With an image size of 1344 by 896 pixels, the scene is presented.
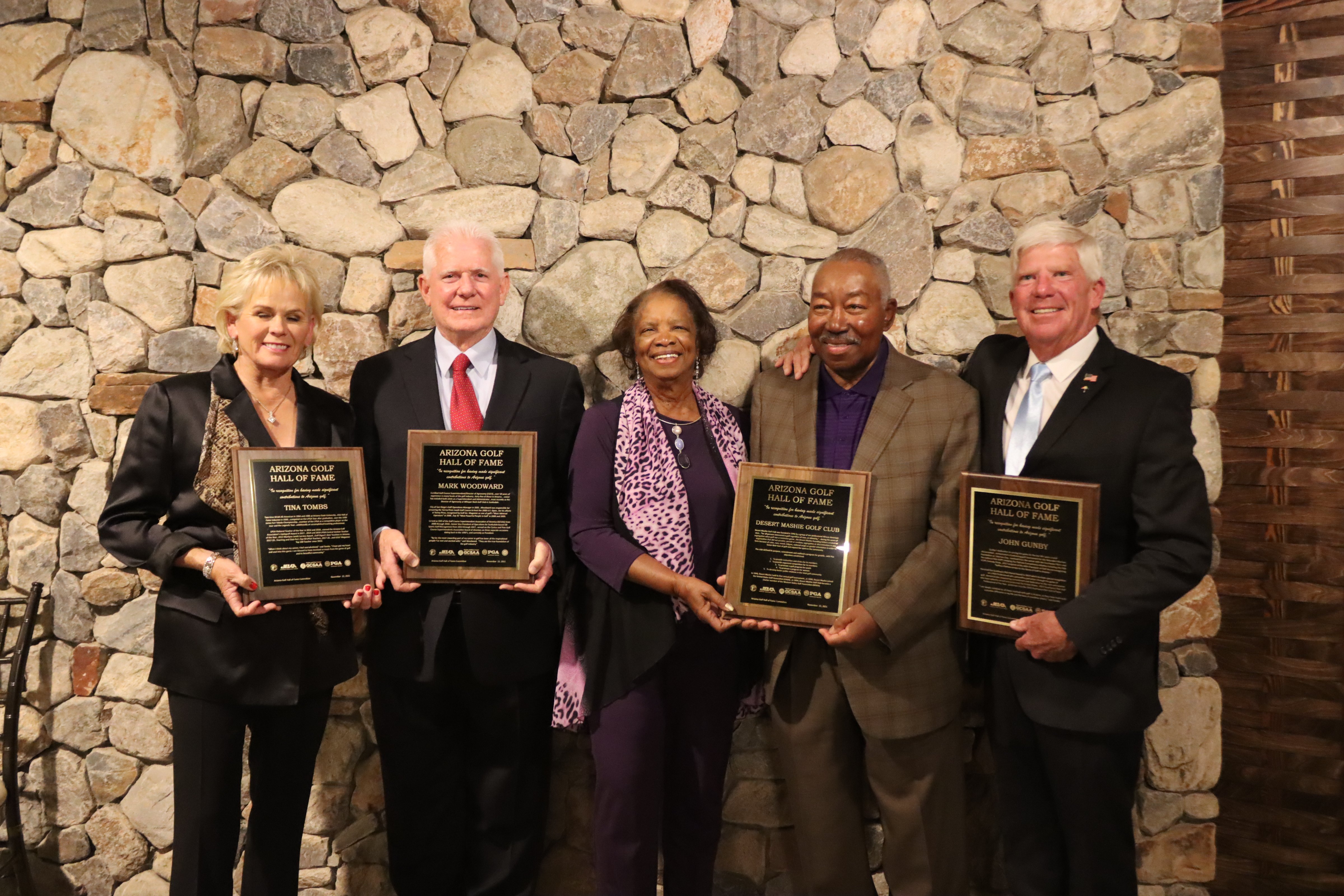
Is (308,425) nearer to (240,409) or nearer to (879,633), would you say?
(240,409)

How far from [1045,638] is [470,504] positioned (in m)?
1.55

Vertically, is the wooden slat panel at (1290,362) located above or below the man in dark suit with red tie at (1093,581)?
above

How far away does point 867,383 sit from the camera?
2461 mm


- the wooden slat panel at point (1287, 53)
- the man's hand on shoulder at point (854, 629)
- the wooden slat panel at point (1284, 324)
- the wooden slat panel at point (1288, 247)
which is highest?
the wooden slat panel at point (1287, 53)

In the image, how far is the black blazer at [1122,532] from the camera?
217cm

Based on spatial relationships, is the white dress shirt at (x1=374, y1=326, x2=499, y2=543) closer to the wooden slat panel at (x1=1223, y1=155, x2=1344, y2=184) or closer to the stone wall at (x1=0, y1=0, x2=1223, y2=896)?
the stone wall at (x1=0, y1=0, x2=1223, y2=896)

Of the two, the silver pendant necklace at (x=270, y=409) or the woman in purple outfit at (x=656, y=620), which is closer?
the silver pendant necklace at (x=270, y=409)

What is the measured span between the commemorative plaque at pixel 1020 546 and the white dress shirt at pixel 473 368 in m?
1.36

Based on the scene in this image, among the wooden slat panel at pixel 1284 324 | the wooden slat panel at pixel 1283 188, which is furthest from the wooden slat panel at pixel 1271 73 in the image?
the wooden slat panel at pixel 1284 324

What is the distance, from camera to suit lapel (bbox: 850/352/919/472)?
2.33 m

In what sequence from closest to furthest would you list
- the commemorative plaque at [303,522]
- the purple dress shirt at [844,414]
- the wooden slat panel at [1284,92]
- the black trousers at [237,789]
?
the commemorative plaque at [303,522]
the black trousers at [237,789]
the purple dress shirt at [844,414]
the wooden slat panel at [1284,92]

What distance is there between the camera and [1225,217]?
9.66ft

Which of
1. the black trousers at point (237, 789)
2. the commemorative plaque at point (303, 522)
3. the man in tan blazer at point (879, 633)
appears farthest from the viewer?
the man in tan blazer at point (879, 633)

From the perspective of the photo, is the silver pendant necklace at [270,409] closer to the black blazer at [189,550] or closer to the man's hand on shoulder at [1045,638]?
the black blazer at [189,550]
